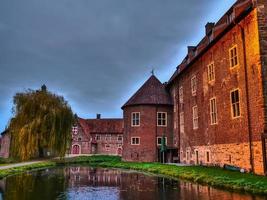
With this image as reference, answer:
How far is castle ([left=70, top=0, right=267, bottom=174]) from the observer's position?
18.4 metres

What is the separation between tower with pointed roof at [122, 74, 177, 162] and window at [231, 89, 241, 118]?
16978mm

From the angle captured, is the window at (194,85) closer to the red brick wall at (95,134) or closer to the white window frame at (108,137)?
the red brick wall at (95,134)

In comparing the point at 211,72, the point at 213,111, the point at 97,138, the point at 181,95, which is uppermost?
the point at 211,72

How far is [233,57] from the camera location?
2156cm

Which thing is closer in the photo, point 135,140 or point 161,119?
point 161,119

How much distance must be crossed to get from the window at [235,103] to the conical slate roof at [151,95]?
1784cm

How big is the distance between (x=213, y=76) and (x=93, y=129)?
4962 cm

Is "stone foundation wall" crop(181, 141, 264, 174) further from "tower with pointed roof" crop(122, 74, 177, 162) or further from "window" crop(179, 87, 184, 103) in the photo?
"tower with pointed roof" crop(122, 74, 177, 162)

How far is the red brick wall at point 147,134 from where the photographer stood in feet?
126

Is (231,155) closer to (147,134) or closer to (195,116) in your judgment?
(195,116)

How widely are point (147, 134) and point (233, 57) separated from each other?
1929cm

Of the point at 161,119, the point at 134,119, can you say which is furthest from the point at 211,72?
the point at 134,119

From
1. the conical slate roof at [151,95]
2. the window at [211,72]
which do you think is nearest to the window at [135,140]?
the conical slate roof at [151,95]

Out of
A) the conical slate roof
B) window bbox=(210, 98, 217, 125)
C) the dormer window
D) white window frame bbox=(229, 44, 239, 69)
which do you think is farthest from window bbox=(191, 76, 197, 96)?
the conical slate roof
